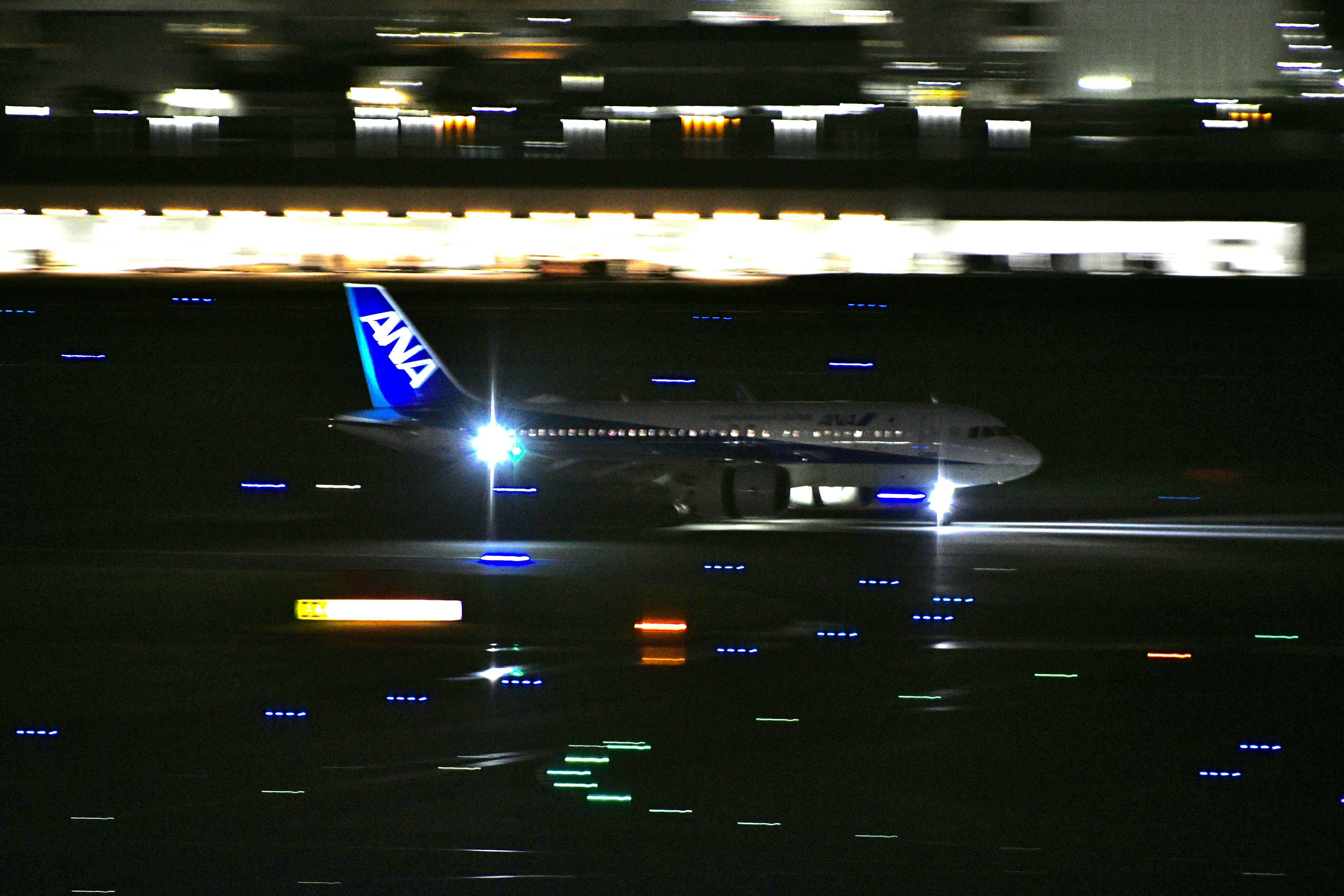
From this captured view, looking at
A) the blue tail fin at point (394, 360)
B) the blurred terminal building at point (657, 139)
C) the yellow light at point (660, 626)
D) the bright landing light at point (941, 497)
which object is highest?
the blurred terminal building at point (657, 139)

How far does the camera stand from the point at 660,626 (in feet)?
39.5

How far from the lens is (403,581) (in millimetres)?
14289

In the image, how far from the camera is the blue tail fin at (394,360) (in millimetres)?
23047

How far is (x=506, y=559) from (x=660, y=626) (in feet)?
14.5

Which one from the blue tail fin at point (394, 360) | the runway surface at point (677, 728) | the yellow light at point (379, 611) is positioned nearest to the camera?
the runway surface at point (677, 728)

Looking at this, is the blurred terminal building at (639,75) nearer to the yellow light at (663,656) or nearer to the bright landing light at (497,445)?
the bright landing light at (497,445)

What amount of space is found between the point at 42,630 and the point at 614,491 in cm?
1049

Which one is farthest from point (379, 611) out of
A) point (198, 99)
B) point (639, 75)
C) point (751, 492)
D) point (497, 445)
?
point (198, 99)

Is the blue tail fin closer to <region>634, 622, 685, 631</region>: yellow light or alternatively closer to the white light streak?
<region>634, 622, 685, 631</region>: yellow light

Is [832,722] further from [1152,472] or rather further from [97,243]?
[97,243]

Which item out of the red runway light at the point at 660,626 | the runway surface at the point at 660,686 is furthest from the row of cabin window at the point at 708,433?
the red runway light at the point at 660,626

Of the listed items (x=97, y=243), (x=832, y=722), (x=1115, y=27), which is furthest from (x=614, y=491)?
(x=1115, y=27)

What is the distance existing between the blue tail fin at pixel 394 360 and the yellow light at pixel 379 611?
1024 cm

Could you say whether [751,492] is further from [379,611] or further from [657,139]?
[657,139]
